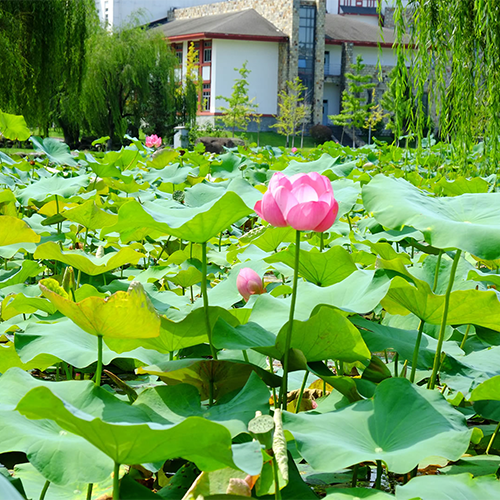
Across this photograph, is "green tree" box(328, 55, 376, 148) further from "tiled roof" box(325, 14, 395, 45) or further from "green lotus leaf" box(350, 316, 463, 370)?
"green lotus leaf" box(350, 316, 463, 370)

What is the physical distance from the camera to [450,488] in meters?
0.50

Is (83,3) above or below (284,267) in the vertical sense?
above

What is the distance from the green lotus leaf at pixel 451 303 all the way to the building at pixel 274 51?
1018 inches

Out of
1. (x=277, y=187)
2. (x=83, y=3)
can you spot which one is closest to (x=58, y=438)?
(x=277, y=187)

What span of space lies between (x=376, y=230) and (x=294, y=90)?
25.3 m

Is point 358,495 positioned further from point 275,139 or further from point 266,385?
point 275,139

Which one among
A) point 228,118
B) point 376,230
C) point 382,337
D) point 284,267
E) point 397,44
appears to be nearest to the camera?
point 382,337

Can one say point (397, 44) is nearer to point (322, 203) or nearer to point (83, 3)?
point (322, 203)

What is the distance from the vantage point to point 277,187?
2.14 feet

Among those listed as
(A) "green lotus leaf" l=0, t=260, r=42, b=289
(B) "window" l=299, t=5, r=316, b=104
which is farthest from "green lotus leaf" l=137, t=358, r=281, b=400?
(B) "window" l=299, t=5, r=316, b=104

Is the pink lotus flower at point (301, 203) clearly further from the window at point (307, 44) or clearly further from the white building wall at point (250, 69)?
the window at point (307, 44)

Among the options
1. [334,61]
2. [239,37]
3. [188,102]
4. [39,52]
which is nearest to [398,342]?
[39,52]

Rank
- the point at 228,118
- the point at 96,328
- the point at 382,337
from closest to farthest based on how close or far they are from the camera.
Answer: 1. the point at 96,328
2. the point at 382,337
3. the point at 228,118

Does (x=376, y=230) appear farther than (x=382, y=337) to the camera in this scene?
Yes
